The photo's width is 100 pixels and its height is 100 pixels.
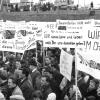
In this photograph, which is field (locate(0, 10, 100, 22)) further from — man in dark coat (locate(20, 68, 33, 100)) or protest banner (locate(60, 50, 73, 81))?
protest banner (locate(60, 50, 73, 81))

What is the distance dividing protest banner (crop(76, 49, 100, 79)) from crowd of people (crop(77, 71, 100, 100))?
650 millimetres

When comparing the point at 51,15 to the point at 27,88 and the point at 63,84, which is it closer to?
the point at 63,84

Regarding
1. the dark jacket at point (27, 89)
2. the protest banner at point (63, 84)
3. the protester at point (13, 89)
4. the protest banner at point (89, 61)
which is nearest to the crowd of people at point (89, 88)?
the protest banner at point (63, 84)

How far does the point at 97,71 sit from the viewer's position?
7176 mm

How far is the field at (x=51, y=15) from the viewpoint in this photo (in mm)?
25955

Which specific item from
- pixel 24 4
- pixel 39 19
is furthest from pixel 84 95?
pixel 24 4

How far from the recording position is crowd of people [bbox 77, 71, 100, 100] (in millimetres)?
7926

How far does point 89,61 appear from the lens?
7328 millimetres

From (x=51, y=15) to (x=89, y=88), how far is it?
20.2 metres

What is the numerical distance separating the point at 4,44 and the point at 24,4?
88.7 feet

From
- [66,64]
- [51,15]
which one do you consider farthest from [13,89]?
[51,15]

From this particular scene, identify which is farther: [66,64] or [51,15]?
[51,15]

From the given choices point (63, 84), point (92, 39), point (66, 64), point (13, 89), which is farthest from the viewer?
point (63, 84)

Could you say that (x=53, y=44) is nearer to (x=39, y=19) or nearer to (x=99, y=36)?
(x=99, y=36)
